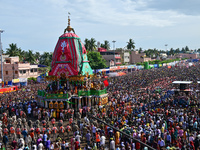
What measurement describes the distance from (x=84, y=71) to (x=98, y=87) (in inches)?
101

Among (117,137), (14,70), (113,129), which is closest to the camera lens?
(117,137)

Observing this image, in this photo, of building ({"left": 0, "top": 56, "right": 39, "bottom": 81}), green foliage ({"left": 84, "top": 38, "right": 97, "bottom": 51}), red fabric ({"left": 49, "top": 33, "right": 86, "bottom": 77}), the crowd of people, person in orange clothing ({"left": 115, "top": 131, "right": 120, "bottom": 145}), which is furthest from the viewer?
green foliage ({"left": 84, "top": 38, "right": 97, "bottom": 51})

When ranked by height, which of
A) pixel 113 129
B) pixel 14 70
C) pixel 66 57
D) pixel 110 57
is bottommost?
pixel 113 129

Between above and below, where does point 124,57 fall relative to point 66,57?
above

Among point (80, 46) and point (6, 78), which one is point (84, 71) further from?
point (6, 78)

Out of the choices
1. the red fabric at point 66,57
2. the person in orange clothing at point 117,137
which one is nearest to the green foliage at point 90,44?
the red fabric at point 66,57

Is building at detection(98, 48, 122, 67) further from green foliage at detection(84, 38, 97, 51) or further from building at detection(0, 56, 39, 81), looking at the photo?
building at detection(0, 56, 39, 81)

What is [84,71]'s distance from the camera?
2770 cm

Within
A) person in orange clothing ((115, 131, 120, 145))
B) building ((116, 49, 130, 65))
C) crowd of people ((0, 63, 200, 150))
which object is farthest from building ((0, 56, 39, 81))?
building ((116, 49, 130, 65))

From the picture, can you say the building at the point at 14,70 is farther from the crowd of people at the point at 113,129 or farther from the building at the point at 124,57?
the building at the point at 124,57

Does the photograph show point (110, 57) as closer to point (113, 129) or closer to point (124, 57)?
point (124, 57)

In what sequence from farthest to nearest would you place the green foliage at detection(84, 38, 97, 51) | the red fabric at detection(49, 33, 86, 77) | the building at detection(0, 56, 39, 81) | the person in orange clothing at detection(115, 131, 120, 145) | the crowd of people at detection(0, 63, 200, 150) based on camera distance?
1. the green foliage at detection(84, 38, 97, 51)
2. the building at detection(0, 56, 39, 81)
3. the red fabric at detection(49, 33, 86, 77)
4. the person in orange clothing at detection(115, 131, 120, 145)
5. the crowd of people at detection(0, 63, 200, 150)

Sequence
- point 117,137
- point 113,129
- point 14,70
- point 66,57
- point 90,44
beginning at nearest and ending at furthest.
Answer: point 117,137 < point 113,129 < point 66,57 < point 14,70 < point 90,44

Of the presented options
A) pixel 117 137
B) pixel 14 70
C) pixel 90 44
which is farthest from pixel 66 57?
pixel 90 44
